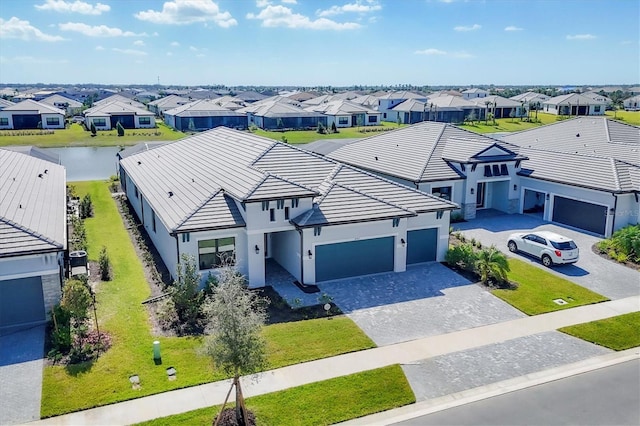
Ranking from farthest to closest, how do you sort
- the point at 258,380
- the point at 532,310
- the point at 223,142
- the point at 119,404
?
the point at 223,142 → the point at 532,310 → the point at 258,380 → the point at 119,404

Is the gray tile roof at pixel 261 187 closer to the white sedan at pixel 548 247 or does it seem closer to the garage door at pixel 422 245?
the garage door at pixel 422 245

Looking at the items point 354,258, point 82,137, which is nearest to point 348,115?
point 82,137

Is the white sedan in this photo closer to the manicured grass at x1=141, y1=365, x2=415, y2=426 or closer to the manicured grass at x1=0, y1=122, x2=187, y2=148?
the manicured grass at x1=141, y1=365, x2=415, y2=426

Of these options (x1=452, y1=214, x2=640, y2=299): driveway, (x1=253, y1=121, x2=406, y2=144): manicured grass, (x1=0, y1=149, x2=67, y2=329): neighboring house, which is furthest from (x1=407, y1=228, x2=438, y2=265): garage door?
(x1=253, y1=121, x2=406, y2=144): manicured grass

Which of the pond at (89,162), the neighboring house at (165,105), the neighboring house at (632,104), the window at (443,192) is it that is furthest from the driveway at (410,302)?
the neighboring house at (632,104)

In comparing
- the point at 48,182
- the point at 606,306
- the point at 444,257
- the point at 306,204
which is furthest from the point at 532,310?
the point at 48,182

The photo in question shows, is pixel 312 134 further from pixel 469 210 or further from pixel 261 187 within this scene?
pixel 261 187

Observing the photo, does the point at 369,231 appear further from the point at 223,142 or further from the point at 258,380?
the point at 223,142
